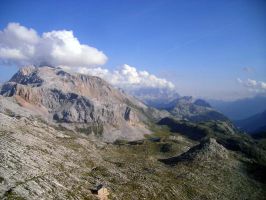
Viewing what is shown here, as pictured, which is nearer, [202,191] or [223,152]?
[202,191]

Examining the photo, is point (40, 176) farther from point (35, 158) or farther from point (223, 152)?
point (223, 152)

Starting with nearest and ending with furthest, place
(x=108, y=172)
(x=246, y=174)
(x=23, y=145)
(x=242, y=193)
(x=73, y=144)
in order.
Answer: (x=23, y=145), (x=108, y=172), (x=242, y=193), (x=246, y=174), (x=73, y=144)

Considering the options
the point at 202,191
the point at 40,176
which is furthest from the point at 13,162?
the point at 202,191

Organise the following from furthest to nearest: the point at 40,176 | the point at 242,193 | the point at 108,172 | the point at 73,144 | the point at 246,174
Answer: the point at 73,144
the point at 246,174
the point at 242,193
the point at 108,172
the point at 40,176

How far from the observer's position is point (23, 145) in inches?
4688

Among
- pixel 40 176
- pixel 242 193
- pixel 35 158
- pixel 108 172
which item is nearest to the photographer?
pixel 40 176

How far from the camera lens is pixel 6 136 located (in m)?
122

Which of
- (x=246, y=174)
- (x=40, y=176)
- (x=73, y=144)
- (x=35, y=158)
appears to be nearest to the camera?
(x=40, y=176)

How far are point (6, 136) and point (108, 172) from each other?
4257 centimetres

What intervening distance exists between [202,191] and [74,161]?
183 feet

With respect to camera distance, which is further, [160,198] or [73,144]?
[73,144]

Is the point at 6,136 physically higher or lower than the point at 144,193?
higher

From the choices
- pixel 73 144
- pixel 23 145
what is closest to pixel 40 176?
pixel 23 145

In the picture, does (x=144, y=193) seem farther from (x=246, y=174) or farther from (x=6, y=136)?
(x=246, y=174)
